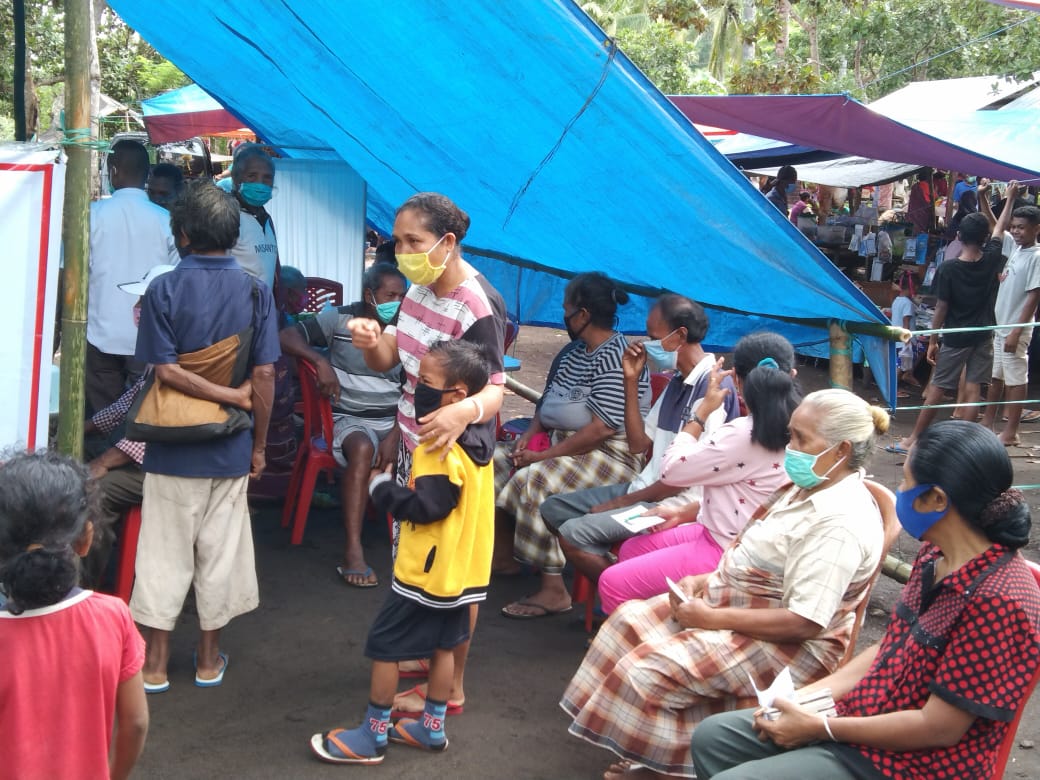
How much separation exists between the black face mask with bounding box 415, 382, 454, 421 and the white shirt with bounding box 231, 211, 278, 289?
177 centimetres

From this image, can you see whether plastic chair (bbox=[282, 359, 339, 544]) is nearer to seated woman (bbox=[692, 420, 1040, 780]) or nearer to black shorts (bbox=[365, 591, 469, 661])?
black shorts (bbox=[365, 591, 469, 661])

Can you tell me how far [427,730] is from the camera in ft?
10.8

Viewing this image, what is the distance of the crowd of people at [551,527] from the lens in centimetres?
207

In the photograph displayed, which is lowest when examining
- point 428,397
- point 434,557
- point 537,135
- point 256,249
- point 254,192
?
point 434,557

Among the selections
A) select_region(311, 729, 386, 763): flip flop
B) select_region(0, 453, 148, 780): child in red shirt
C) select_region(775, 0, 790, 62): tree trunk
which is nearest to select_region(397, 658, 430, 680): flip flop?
select_region(311, 729, 386, 763): flip flop

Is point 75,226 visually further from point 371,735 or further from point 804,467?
point 804,467

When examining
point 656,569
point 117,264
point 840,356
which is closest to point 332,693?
point 656,569

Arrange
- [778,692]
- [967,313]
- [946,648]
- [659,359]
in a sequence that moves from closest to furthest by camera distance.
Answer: [946,648] < [778,692] < [659,359] < [967,313]

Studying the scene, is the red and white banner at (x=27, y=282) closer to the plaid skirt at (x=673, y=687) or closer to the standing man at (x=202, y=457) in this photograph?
the standing man at (x=202, y=457)

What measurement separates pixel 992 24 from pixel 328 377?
13160 mm

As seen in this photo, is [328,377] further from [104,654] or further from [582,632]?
[104,654]

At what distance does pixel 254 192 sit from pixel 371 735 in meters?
3.12

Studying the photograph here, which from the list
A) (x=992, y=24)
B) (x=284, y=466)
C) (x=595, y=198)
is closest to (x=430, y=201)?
(x=595, y=198)

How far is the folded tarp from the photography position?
23.5 feet
